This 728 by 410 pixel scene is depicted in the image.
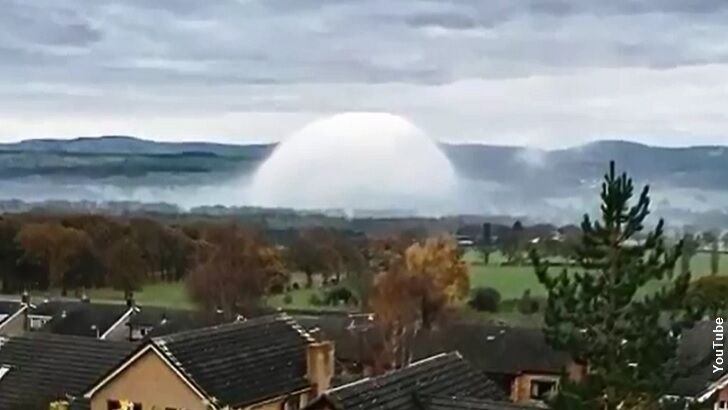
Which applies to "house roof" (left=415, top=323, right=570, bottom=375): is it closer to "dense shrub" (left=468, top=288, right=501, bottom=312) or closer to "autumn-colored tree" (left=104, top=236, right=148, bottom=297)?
"dense shrub" (left=468, top=288, right=501, bottom=312)

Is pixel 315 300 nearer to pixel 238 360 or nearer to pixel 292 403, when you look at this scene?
pixel 292 403

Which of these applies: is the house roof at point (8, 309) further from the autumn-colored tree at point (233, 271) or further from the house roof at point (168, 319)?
the autumn-colored tree at point (233, 271)

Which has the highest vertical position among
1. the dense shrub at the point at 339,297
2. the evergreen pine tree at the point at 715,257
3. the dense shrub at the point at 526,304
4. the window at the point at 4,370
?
the evergreen pine tree at the point at 715,257

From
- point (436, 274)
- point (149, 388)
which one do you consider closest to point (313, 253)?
point (436, 274)

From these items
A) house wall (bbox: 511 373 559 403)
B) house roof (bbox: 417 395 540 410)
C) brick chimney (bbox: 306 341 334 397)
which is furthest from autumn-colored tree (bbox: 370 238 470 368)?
house roof (bbox: 417 395 540 410)

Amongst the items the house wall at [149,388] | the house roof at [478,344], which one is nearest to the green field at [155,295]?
the house roof at [478,344]
